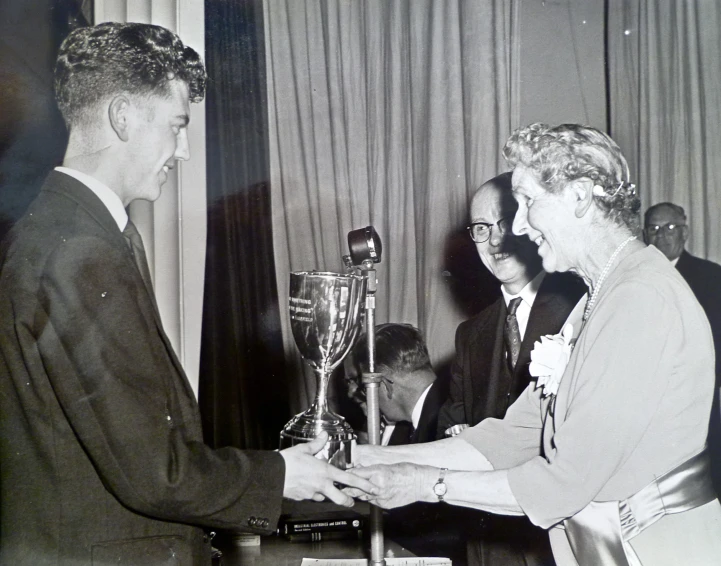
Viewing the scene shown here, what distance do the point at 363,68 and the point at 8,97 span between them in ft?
5.99

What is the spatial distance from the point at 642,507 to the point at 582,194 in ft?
2.04

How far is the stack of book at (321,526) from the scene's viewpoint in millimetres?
2020

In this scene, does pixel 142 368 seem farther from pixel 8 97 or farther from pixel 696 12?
pixel 696 12

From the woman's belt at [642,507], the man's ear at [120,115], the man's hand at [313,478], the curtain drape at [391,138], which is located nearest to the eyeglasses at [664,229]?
the curtain drape at [391,138]

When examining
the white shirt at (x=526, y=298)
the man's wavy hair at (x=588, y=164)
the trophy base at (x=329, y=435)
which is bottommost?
the trophy base at (x=329, y=435)

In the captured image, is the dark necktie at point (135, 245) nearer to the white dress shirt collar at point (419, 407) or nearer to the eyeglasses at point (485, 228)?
the eyeglasses at point (485, 228)

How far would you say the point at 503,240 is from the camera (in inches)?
84.1

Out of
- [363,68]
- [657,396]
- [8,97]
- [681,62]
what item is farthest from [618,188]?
[363,68]

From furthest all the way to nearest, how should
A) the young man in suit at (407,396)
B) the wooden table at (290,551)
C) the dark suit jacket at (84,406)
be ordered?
the young man in suit at (407,396) → the wooden table at (290,551) → the dark suit jacket at (84,406)

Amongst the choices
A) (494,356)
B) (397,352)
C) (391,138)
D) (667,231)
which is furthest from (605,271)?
(391,138)

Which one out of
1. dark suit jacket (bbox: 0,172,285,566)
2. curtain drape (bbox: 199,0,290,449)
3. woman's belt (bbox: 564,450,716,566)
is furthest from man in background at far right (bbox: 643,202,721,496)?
curtain drape (bbox: 199,0,290,449)

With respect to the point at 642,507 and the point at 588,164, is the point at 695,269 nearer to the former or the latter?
the point at 588,164

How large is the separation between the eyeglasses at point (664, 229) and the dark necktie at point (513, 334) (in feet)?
1.86

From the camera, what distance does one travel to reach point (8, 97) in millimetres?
1447
